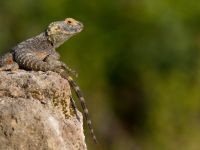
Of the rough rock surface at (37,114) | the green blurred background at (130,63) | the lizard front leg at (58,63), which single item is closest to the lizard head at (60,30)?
the lizard front leg at (58,63)

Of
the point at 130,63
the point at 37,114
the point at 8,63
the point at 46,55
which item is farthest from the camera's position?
the point at 130,63

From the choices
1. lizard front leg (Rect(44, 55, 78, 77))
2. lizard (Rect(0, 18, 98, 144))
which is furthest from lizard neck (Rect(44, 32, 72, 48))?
lizard front leg (Rect(44, 55, 78, 77))

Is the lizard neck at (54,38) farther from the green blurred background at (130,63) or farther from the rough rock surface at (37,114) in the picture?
the green blurred background at (130,63)

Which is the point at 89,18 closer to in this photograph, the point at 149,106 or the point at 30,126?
the point at 149,106

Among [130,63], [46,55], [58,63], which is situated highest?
[58,63]

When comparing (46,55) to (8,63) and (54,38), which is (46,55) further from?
(54,38)

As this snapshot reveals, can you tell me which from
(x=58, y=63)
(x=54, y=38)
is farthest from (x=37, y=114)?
(x=54, y=38)
